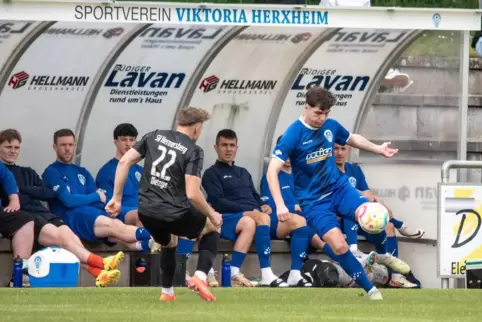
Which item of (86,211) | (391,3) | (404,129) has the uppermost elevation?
(391,3)

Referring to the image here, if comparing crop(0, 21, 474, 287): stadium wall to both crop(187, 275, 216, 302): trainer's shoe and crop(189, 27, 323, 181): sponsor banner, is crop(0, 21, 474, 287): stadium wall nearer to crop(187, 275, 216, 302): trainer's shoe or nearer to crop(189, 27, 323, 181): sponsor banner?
crop(189, 27, 323, 181): sponsor banner

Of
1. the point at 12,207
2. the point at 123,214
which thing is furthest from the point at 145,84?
the point at 12,207

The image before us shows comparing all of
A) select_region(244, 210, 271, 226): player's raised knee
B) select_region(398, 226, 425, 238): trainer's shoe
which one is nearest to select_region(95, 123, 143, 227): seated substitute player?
select_region(244, 210, 271, 226): player's raised knee

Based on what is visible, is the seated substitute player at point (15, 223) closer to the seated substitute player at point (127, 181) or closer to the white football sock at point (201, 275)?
the seated substitute player at point (127, 181)

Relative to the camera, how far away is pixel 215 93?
15000 mm

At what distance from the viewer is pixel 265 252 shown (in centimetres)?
1375

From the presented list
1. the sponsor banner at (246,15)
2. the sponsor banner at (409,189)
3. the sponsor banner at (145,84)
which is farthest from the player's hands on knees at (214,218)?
the sponsor banner at (409,189)

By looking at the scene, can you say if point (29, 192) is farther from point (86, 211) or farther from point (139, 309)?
point (139, 309)

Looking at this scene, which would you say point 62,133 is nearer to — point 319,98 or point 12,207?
point 12,207

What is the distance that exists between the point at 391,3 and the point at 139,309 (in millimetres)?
10501

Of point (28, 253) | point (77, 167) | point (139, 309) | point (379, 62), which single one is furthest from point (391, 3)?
point (139, 309)

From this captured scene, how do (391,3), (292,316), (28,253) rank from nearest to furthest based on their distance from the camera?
1. (292,316)
2. (28,253)
3. (391,3)

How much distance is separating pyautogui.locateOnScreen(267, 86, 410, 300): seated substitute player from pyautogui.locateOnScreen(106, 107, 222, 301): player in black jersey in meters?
0.76

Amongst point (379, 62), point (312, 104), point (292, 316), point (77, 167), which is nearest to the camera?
point (292, 316)
